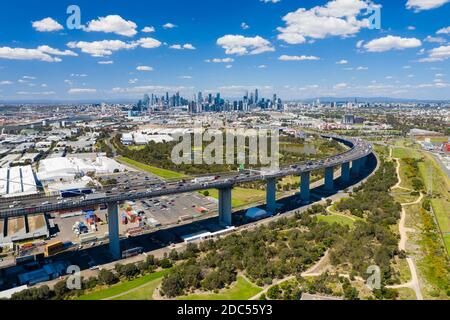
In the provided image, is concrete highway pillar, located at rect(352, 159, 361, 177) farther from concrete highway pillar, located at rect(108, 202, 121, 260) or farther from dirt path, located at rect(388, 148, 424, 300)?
concrete highway pillar, located at rect(108, 202, 121, 260)

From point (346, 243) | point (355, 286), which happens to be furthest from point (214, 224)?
point (355, 286)

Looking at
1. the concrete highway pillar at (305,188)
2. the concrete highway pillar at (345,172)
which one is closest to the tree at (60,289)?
the concrete highway pillar at (305,188)

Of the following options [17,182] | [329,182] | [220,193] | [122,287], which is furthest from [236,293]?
[17,182]

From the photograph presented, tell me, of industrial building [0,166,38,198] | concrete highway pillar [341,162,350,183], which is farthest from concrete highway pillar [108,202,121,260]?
concrete highway pillar [341,162,350,183]

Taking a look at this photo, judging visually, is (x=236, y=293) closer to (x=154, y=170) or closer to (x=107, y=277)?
(x=107, y=277)
